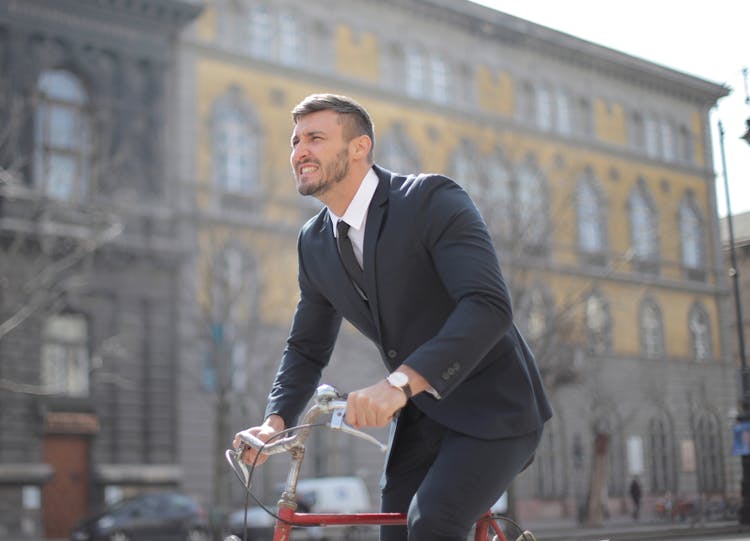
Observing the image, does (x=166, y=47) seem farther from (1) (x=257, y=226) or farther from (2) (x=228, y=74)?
(1) (x=257, y=226)

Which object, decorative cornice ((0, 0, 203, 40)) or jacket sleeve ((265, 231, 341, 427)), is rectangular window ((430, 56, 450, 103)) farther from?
jacket sleeve ((265, 231, 341, 427))

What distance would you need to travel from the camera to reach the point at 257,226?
111 ft

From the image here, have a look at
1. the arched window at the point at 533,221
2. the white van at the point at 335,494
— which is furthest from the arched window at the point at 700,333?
the white van at the point at 335,494

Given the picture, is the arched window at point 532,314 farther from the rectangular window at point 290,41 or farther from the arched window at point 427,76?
the rectangular window at point 290,41

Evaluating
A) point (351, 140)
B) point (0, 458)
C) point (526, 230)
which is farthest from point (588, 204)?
point (351, 140)

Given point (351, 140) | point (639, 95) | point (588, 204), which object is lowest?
point (351, 140)

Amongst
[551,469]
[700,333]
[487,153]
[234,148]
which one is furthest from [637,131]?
[234,148]

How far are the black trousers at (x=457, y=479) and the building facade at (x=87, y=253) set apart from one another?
24126 mm

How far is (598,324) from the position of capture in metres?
41.9

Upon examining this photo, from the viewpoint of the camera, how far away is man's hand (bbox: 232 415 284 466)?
377 cm

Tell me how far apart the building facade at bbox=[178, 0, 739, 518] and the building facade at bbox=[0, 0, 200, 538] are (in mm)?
1209

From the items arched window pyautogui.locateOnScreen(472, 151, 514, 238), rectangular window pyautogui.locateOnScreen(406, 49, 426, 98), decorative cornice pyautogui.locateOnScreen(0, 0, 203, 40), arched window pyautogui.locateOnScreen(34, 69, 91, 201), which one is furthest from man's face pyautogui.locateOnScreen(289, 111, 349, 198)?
rectangular window pyautogui.locateOnScreen(406, 49, 426, 98)

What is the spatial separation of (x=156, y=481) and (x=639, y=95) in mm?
29229

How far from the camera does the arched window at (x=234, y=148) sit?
34812mm
